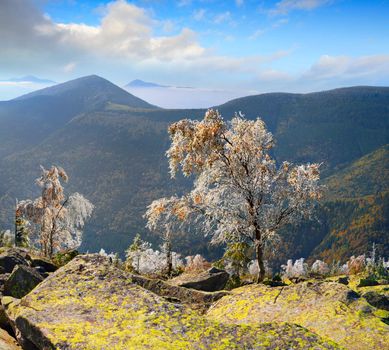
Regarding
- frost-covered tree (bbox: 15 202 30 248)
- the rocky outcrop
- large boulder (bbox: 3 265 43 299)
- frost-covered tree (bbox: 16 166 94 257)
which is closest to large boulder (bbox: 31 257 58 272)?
large boulder (bbox: 3 265 43 299)

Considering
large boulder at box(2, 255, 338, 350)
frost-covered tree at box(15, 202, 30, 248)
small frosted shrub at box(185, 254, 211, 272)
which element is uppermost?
large boulder at box(2, 255, 338, 350)

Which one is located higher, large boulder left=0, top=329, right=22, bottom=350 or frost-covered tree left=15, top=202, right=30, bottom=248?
large boulder left=0, top=329, right=22, bottom=350

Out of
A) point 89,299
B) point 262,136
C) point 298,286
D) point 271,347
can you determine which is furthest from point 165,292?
point 262,136

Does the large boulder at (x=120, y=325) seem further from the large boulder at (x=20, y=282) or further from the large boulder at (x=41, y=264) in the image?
the large boulder at (x=41, y=264)

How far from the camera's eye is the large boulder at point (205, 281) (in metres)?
18.8

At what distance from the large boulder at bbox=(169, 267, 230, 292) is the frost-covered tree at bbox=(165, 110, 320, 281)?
245cm

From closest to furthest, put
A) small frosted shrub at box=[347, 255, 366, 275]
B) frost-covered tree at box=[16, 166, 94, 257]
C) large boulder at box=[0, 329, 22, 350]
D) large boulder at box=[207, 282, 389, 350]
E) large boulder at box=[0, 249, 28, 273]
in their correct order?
large boulder at box=[0, 329, 22, 350], large boulder at box=[207, 282, 389, 350], large boulder at box=[0, 249, 28, 273], frost-covered tree at box=[16, 166, 94, 257], small frosted shrub at box=[347, 255, 366, 275]

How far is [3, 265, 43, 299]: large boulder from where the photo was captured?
42.5 feet

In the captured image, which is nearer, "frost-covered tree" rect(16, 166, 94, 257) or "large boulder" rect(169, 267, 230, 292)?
"large boulder" rect(169, 267, 230, 292)

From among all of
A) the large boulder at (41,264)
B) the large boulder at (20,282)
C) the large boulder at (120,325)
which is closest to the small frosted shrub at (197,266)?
the large boulder at (41,264)

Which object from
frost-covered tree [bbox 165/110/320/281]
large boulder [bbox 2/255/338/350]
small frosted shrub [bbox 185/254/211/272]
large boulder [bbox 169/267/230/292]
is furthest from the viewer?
small frosted shrub [bbox 185/254/211/272]

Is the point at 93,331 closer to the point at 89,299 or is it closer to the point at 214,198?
the point at 89,299

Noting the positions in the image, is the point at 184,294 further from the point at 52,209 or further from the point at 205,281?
the point at 52,209

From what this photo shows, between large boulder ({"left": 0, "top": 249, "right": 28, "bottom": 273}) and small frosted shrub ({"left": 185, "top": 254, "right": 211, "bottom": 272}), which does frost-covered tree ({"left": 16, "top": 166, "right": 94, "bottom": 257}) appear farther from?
large boulder ({"left": 0, "top": 249, "right": 28, "bottom": 273})
